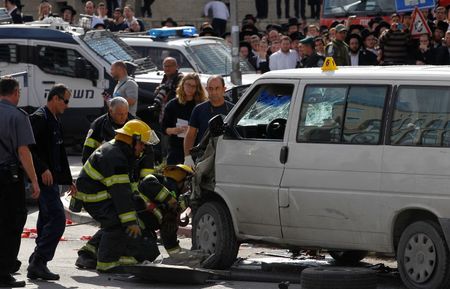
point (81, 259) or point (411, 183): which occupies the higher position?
point (411, 183)

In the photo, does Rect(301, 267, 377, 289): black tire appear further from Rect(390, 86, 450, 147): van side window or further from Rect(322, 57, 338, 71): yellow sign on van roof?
Rect(322, 57, 338, 71): yellow sign on van roof

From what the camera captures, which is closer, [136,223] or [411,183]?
[411,183]

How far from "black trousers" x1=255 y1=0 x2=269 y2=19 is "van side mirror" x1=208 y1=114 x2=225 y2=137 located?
25.1 metres

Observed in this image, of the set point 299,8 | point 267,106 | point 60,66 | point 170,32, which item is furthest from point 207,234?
point 299,8

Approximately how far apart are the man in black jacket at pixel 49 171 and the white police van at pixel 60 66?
956 cm

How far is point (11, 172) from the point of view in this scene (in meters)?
11.3

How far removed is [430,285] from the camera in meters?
10.5

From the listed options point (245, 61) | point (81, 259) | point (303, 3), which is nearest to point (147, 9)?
point (303, 3)

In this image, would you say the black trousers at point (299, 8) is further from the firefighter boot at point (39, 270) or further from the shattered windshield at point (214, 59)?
the firefighter boot at point (39, 270)

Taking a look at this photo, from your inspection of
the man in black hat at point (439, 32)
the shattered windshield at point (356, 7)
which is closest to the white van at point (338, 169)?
the man in black hat at point (439, 32)

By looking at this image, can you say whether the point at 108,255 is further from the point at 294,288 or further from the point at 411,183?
the point at 411,183

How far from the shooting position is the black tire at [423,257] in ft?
34.1

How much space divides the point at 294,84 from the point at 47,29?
1079 centimetres

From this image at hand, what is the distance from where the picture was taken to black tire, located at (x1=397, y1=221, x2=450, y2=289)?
409 inches
